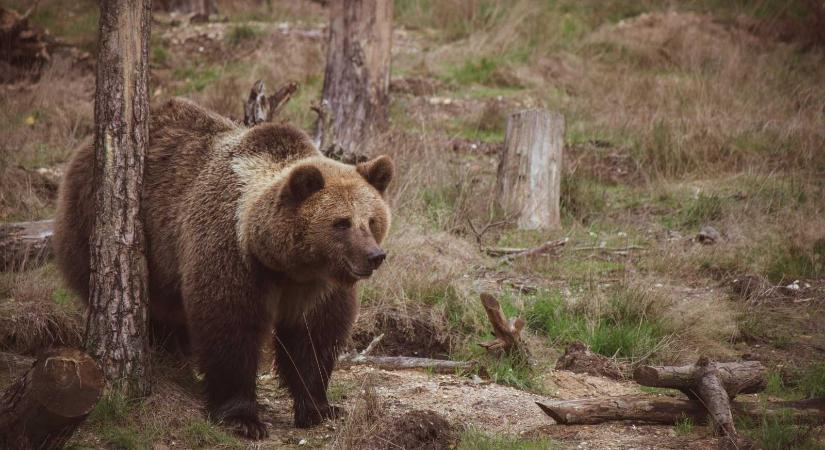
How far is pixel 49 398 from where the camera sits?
13.4 feet

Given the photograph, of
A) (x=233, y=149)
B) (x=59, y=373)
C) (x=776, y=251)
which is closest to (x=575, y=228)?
(x=776, y=251)

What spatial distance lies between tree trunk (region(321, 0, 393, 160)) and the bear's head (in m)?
5.67

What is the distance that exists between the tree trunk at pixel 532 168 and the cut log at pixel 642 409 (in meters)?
4.33

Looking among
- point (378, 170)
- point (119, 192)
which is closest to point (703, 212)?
point (378, 170)

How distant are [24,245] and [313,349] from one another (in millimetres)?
3188

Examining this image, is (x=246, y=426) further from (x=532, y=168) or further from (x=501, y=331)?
(x=532, y=168)

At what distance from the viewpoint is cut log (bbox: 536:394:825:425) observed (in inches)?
195

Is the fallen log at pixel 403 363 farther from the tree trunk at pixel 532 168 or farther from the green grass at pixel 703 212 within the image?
the green grass at pixel 703 212

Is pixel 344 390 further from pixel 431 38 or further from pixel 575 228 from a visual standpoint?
pixel 431 38

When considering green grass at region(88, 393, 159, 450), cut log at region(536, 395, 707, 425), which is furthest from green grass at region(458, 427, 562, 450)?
green grass at region(88, 393, 159, 450)

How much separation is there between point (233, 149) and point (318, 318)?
1158 millimetres

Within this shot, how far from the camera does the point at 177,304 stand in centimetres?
563

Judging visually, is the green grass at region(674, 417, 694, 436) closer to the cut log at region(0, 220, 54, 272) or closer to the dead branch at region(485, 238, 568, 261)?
the dead branch at region(485, 238, 568, 261)

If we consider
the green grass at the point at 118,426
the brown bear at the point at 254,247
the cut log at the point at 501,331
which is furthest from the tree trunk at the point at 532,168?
the green grass at the point at 118,426
